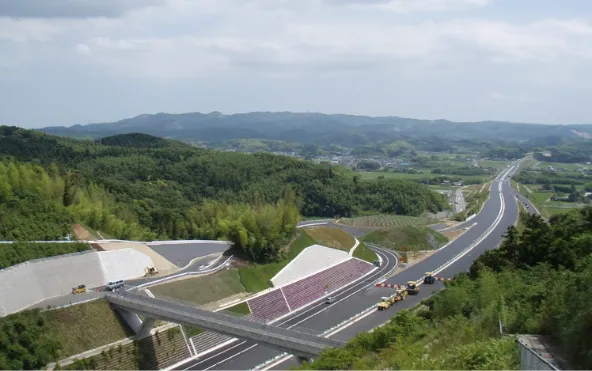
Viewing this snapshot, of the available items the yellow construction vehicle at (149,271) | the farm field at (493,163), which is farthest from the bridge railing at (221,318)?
the farm field at (493,163)

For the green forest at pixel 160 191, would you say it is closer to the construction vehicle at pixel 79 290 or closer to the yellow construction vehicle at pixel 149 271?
the construction vehicle at pixel 79 290

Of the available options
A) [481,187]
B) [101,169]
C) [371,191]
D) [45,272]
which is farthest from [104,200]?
[481,187]

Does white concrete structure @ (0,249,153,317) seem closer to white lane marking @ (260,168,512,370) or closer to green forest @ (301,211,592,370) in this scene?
white lane marking @ (260,168,512,370)

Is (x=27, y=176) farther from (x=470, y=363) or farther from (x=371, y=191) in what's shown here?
(x=371, y=191)

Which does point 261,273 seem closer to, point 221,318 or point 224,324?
point 221,318

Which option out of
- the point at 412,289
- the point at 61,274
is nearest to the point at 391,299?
the point at 412,289
